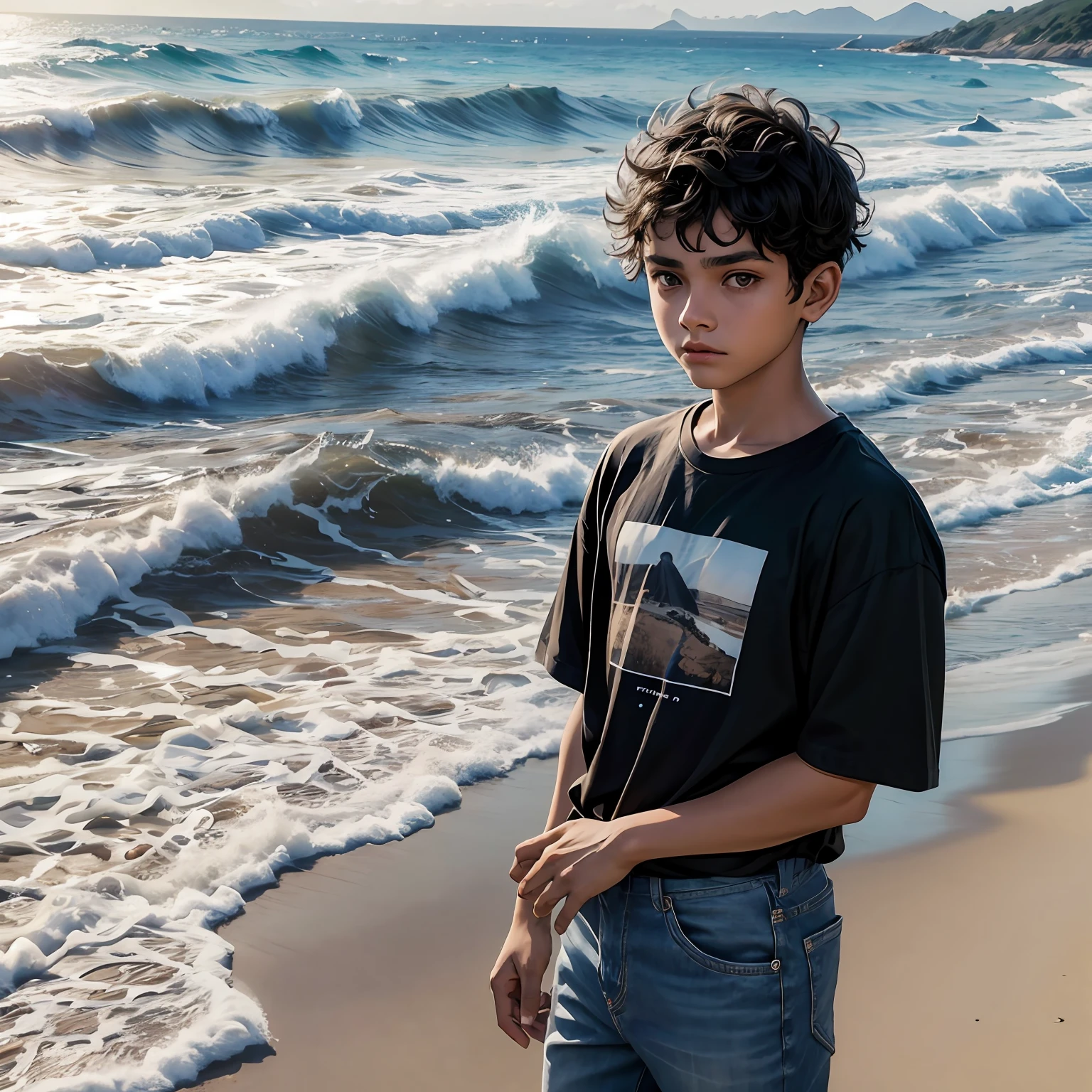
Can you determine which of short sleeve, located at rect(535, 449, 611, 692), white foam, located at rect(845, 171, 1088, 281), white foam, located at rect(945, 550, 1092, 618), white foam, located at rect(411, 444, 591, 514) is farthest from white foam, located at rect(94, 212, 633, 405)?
short sleeve, located at rect(535, 449, 611, 692)

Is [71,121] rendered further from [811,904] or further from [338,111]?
[811,904]

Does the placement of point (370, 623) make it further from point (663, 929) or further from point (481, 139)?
point (481, 139)

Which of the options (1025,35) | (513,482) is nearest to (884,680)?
(513,482)

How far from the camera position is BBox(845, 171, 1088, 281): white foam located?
2039 cm

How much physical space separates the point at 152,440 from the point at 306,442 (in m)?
1.70

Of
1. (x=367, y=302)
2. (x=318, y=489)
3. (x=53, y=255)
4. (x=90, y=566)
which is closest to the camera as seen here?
(x=90, y=566)

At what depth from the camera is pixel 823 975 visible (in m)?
1.45

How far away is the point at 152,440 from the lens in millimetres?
10102

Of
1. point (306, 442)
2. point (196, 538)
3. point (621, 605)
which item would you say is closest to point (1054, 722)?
point (621, 605)

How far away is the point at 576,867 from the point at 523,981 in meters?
0.31

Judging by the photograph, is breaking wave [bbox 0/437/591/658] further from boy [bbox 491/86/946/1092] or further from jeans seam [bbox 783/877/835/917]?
jeans seam [bbox 783/877/835/917]

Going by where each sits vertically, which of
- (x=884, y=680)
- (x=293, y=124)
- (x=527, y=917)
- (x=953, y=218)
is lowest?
(x=953, y=218)

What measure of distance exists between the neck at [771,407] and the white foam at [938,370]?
29.8 ft

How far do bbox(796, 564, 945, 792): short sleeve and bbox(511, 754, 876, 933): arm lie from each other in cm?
5
